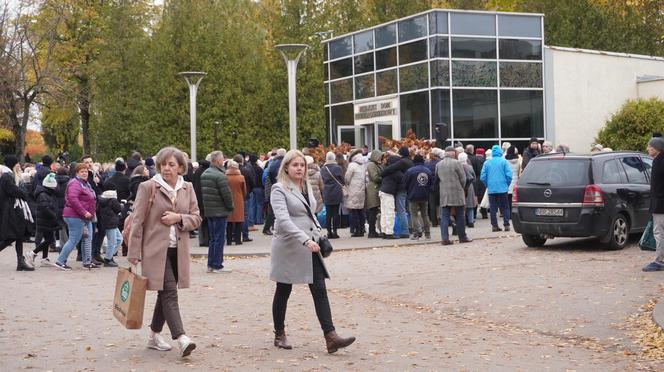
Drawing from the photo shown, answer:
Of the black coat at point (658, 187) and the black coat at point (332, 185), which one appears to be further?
the black coat at point (332, 185)

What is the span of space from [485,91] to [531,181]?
19.7m

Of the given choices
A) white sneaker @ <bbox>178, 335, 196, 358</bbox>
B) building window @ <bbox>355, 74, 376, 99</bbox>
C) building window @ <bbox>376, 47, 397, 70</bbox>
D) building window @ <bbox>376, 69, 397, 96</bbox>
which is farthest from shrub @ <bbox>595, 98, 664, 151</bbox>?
white sneaker @ <bbox>178, 335, 196, 358</bbox>

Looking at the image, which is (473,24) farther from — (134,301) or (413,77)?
(134,301)

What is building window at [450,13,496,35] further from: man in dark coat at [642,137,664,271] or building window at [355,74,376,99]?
man in dark coat at [642,137,664,271]

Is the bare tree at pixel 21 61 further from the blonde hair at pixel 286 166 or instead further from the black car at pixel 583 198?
the blonde hair at pixel 286 166

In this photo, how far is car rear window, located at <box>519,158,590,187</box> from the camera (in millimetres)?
16672

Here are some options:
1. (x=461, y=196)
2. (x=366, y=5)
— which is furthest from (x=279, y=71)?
(x=461, y=196)

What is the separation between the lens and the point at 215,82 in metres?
50.8

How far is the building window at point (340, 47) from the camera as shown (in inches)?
1622

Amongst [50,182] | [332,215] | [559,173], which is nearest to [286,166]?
[559,173]

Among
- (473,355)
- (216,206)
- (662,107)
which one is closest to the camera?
(473,355)

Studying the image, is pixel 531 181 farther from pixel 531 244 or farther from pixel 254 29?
pixel 254 29

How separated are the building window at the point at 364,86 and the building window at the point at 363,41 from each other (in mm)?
1162

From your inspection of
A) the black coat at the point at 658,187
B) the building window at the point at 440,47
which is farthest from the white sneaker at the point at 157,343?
the building window at the point at 440,47
